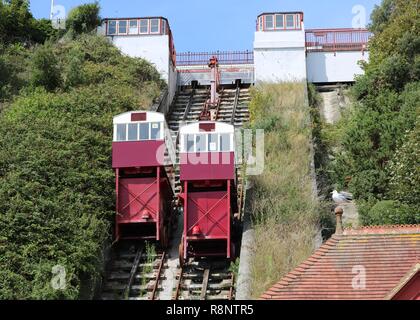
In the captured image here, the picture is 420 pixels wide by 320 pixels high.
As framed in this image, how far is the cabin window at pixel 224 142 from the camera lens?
2450 centimetres

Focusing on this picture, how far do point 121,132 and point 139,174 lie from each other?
1294mm

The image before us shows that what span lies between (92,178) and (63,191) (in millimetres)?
1178

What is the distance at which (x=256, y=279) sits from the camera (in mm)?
21766

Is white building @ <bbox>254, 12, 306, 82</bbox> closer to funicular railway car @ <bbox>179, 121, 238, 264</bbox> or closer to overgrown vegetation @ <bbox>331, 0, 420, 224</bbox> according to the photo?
overgrown vegetation @ <bbox>331, 0, 420, 224</bbox>

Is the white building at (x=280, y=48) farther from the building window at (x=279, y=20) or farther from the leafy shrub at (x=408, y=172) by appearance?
the leafy shrub at (x=408, y=172)

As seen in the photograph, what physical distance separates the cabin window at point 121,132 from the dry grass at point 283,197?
13.6 ft

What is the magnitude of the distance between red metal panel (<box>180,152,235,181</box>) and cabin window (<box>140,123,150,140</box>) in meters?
1.46

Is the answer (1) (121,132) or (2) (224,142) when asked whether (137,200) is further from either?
(2) (224,142)

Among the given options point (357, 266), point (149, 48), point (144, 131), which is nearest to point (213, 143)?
point (144, 131)

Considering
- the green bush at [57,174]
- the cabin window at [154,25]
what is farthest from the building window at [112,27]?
the green bush at [57,174]

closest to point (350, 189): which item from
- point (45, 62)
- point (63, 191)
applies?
point (63, 191)

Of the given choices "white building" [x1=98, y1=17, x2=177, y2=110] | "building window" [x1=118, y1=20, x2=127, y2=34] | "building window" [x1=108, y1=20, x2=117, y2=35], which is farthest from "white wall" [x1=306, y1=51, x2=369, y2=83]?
"building window" [x1=108, y1=20, x2=117, y2=35]

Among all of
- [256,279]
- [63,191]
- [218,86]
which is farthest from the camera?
[218,86]

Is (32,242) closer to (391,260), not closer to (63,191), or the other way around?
(63,191)
